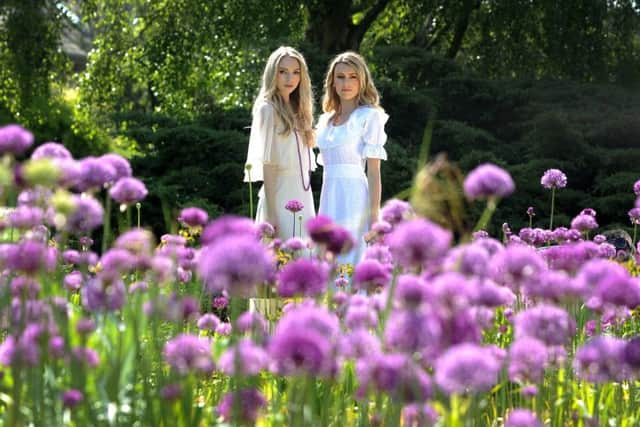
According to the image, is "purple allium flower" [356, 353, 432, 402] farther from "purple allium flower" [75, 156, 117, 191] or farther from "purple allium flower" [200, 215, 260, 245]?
"purple allium flower" [75, 156, 117, 191]

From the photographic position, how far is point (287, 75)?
5.18 metres

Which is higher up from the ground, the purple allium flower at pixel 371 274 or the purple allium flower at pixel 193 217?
the purple allium flower at pixel 193 217

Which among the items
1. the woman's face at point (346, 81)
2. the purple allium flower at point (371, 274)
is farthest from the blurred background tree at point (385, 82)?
the purple allium flower at point (371, 274)

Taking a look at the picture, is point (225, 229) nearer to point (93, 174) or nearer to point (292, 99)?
point (93, 174)

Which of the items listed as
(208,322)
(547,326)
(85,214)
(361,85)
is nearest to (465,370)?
(547,326)

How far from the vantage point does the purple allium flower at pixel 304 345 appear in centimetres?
137

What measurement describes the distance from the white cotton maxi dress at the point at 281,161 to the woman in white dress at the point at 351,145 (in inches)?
6.8

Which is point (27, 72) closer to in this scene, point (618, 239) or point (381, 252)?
point (618, 239)

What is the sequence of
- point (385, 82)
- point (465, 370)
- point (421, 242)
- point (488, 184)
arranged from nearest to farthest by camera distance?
point (465, 370), point (421, 242), point (488, 184), point (385, 82)

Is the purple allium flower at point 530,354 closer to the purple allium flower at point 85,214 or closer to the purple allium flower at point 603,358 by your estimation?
the purple allium flower at point 603,358

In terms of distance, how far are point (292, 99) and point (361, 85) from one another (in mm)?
408

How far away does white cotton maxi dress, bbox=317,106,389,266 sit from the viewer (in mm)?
5254

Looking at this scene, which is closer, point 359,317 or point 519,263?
point 519,263

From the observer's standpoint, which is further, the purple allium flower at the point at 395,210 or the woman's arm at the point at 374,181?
the woman's arm at the point at 374,181
